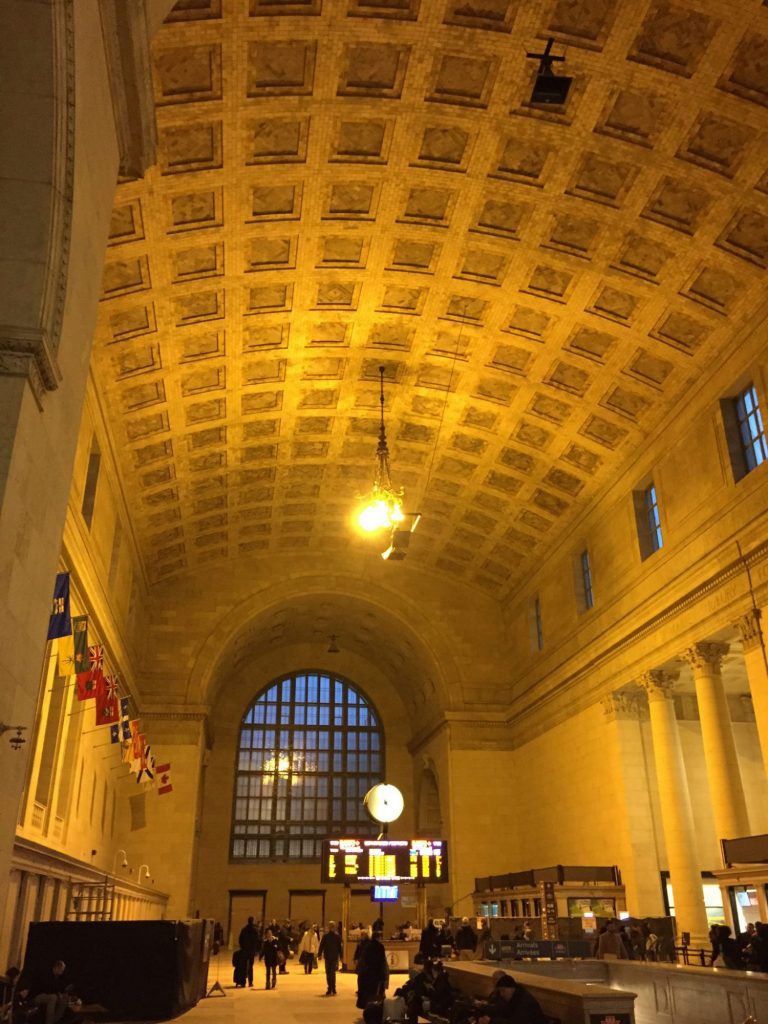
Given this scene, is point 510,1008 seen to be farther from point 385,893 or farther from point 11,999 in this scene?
point 385,893

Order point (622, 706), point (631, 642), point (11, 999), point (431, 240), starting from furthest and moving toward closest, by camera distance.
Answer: point (622, 706), point (631, 642), point (431, 240), point (11, 999)

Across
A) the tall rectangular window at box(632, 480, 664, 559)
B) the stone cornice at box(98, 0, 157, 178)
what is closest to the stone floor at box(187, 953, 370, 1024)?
the stone cornice at box(98, 0, 157, 178)

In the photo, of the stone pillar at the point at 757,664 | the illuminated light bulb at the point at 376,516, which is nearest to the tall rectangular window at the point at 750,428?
the stone pillar at the point at 757,664

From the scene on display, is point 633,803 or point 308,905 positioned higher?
point 633,803

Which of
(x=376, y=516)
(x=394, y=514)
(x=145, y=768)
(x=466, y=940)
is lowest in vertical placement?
(x=466, y=940)

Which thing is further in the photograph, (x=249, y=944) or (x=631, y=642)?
(x=631, y=642)

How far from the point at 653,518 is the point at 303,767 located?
2085cm

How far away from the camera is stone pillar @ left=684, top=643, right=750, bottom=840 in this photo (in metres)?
15.2

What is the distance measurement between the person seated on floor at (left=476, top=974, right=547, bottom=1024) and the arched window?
27.2 meters

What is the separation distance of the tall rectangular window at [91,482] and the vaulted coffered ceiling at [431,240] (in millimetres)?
743

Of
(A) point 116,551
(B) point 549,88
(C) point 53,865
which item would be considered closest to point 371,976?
(C) point 53,865

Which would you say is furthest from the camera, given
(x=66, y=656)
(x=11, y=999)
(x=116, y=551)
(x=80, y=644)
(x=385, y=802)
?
(x=116, y=551)

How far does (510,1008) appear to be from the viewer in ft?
23.6

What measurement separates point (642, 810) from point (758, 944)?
8.31m
